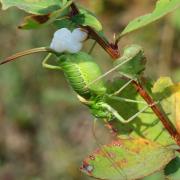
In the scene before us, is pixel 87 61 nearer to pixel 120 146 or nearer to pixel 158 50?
pixel 120 146

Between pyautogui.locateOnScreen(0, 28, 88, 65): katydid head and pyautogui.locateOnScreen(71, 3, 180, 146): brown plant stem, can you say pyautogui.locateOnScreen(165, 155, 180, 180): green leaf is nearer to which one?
pyautogui.locateOnScreen(71, 3, 180, 146): brown plant stem

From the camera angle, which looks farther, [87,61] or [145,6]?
[145,6]

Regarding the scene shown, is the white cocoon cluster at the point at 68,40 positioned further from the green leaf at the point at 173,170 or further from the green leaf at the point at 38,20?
the green leaf at the point at 173,170

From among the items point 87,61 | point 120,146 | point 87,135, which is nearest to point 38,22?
point 87,61

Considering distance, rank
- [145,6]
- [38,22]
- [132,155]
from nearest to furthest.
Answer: [38,22] < [132,155] < [145,6]

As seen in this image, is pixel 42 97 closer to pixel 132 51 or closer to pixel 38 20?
pixel 132 51

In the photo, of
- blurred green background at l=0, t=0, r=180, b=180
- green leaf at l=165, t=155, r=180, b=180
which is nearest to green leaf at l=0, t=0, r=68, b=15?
green leaf at l=165, t=155, r=180, b=180
